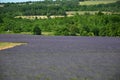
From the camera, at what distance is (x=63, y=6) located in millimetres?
38125

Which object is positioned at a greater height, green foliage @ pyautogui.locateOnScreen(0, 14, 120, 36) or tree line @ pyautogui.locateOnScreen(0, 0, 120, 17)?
tree line @ pyautogui.locateOnScreen(0, 0, 120, 17)

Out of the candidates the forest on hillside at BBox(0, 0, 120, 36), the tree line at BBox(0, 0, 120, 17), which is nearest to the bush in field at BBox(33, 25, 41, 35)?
the forest on hillside at BBox(0, 0, 120, 36)

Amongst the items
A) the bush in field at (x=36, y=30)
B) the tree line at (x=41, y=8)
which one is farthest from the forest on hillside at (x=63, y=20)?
the bush in field at (x=36, y=30)

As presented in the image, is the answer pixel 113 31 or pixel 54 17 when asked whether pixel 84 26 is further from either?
pixel 54 17

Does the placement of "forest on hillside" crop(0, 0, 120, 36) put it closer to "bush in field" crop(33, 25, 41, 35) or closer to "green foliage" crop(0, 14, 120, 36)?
"green foliage" crop(0, 14, 120, 36)

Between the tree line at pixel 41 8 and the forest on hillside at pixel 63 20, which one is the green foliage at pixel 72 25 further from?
the tree line at pixel 41 8

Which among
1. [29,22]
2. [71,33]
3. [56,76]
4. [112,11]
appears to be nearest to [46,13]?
[29,22]

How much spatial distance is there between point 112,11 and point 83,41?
→ 4.37m

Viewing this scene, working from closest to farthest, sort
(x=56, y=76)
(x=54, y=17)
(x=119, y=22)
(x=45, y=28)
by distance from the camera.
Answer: (x=56, y=76)
(x=119, y=22)
(x=45, y=28)
(x=54, y=17)

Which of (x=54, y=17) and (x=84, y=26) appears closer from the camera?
(x=84, y=26)

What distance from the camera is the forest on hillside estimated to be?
32.6 meters

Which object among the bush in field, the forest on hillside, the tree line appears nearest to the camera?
the forest on hillside

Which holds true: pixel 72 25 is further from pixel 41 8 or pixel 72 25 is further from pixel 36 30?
pixel 41 8

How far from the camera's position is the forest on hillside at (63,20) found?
107 feet
